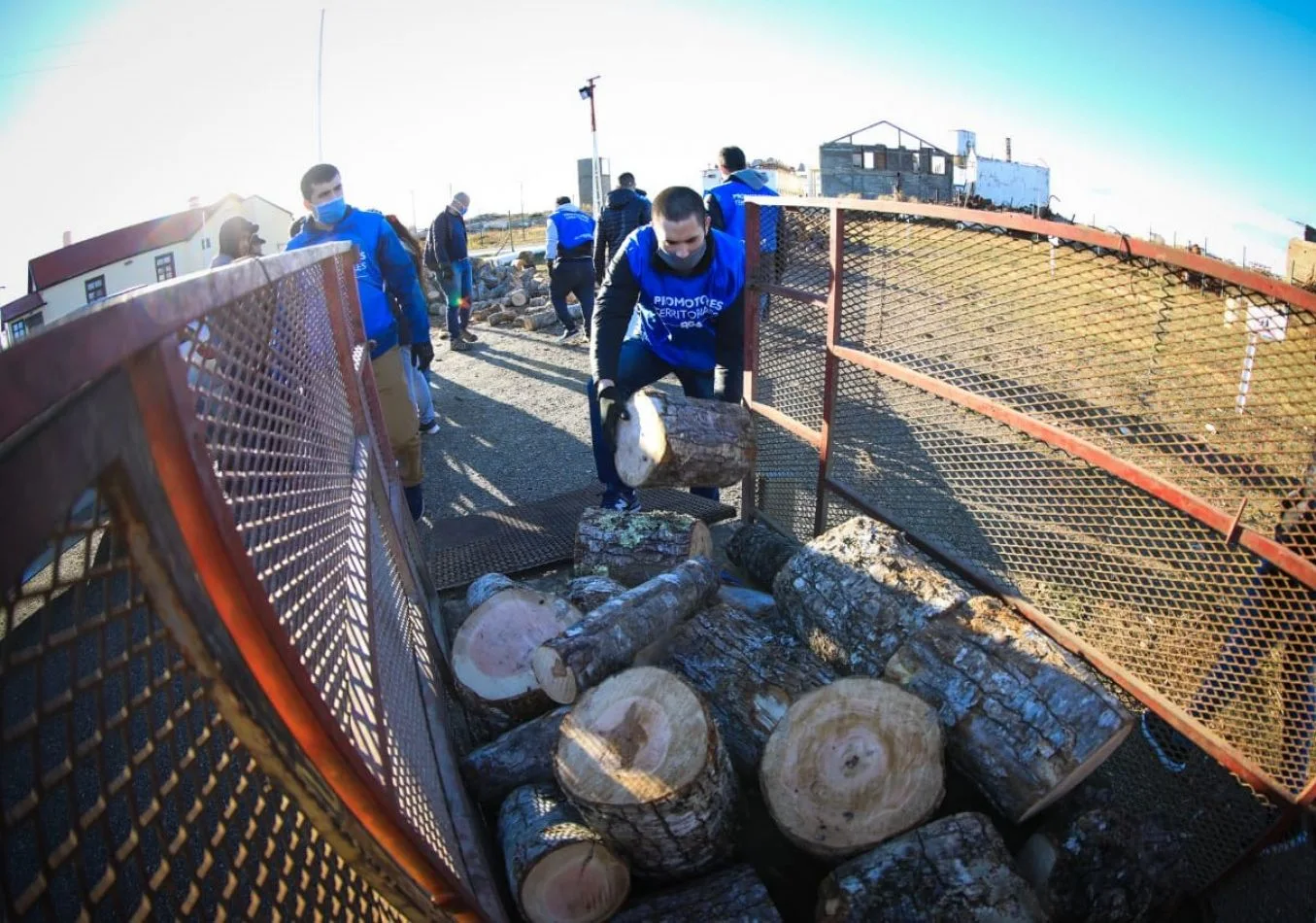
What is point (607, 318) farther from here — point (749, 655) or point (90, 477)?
point (90, 477)

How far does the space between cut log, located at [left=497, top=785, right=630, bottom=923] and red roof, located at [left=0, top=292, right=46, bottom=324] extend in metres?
23.1

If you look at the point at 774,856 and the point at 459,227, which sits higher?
the point at 459,227

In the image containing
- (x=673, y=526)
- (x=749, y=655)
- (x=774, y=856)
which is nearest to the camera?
(x=774, y=856)

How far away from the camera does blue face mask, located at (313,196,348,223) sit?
4.38 m

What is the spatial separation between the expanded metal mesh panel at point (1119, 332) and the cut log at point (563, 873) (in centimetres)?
202

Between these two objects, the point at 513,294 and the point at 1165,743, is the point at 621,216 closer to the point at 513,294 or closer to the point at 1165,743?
the point at 513,294

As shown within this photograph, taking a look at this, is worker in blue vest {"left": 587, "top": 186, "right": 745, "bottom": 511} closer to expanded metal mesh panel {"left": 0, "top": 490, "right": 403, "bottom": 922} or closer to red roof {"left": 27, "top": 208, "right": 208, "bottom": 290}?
expanded metal mesh panel {"left": 0, "top": 490, "right": 403, "bottom": 922}

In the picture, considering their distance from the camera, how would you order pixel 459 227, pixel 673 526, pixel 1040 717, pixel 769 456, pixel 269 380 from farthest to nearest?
pixel 459 227
pixel 769 456
pixel 673 526
pixel 1040 717
pixel 269 380

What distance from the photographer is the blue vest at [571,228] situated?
8.73 metres

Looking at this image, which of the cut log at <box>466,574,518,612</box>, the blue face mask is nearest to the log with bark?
the cut log at <box>466,574,518,612</box>

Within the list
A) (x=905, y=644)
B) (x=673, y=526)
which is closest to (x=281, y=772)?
(x=905, y=644)

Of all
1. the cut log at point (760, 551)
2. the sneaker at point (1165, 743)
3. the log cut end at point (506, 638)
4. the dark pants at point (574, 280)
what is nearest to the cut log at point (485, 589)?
the log cut end at point (506, 638)

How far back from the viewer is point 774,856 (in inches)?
94.1

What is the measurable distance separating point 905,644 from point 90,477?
230 centimetres
